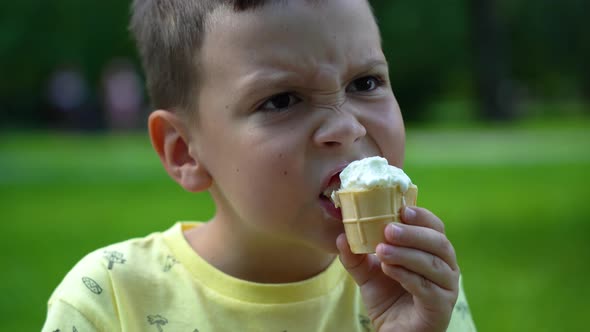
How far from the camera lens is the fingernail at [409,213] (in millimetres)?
2176

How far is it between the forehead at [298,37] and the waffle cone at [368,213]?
1.38 feet

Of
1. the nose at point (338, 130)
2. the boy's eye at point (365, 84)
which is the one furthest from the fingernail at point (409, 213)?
the boy's eye at point (365, 84)

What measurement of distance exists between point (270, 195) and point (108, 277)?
24.4 inches

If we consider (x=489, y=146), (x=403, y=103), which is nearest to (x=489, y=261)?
(x=489, y=146)

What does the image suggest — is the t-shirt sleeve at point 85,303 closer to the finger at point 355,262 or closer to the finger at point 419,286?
the finger at point 355,262

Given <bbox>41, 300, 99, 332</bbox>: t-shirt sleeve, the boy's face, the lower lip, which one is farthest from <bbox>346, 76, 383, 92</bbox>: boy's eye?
<bbox>41, 300, 99, 332</bbox>: t-shirt sleeve

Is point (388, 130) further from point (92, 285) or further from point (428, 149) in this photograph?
point (428, 149)

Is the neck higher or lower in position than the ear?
lower

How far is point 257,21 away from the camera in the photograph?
237cm

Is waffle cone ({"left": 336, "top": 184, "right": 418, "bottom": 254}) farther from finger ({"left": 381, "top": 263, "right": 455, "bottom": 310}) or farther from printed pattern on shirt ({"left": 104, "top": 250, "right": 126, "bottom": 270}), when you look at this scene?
printed pattern on shirt ({"left": 104, "top": 250, "right": 126, "bottom": 270})

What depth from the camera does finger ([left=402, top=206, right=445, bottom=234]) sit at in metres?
2.18

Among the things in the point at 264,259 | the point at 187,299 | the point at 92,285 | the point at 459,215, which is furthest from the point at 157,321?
the point at 459,215

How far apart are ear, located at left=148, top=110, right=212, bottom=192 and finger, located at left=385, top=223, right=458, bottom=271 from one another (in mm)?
766

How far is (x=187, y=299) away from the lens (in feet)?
8.45
